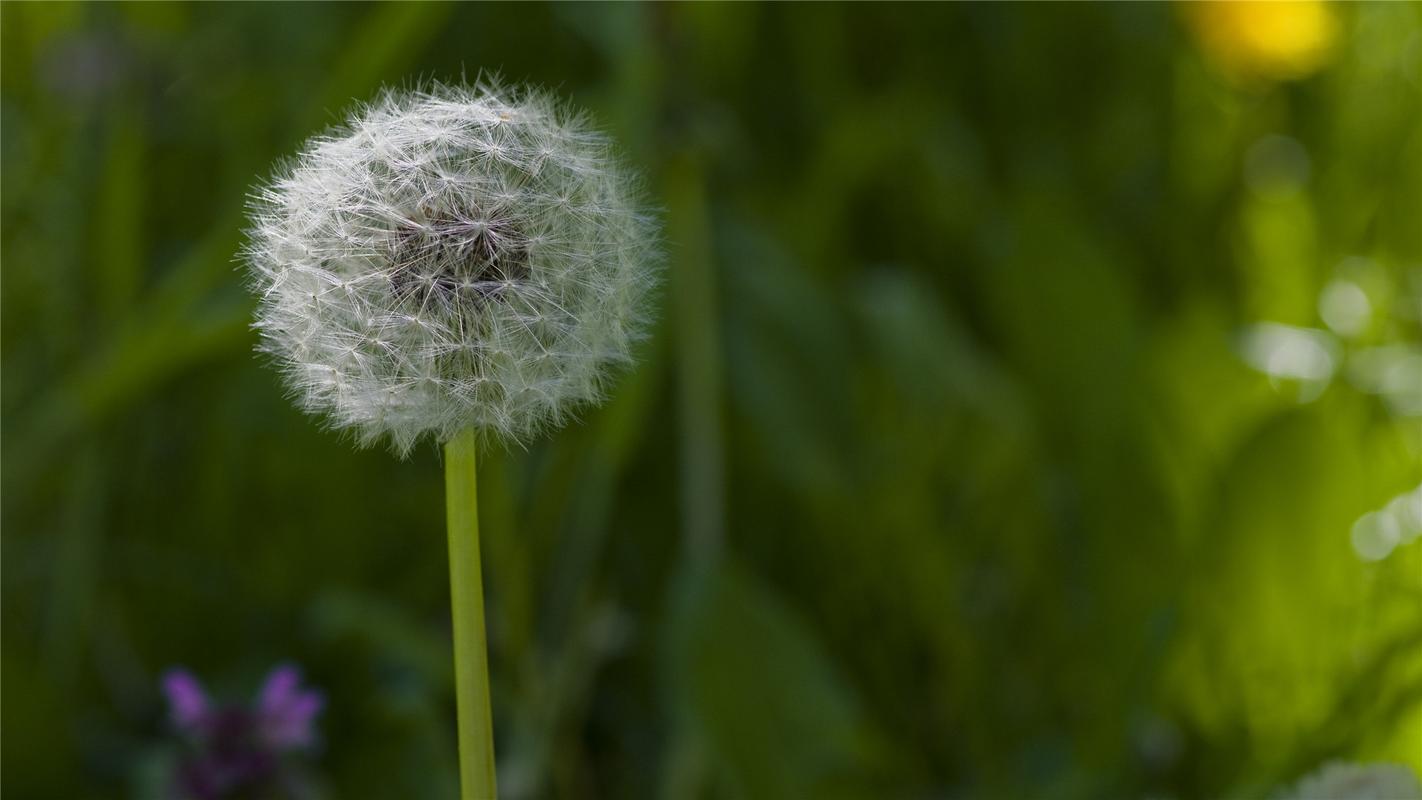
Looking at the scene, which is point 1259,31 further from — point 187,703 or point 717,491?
point 187,703

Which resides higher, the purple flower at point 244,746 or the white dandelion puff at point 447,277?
the white dandelion puff at point 447,277

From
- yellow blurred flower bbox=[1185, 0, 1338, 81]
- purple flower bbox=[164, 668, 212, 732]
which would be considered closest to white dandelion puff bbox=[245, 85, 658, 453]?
purple flower bbox=[164, 668, 212, 732]

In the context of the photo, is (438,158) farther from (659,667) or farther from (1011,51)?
(1011,51)

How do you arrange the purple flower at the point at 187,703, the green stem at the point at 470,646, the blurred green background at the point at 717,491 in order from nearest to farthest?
the green stem at the point at 470,646
the purple flower at the point at 187,703
the blurred green background at the point at 717,491

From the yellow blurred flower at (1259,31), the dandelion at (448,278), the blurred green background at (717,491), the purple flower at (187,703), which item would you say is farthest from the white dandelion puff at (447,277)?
the yellow blurred flower at (1259,31)

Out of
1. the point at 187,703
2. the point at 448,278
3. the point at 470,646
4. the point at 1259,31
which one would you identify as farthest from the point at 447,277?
the point at 1259,31

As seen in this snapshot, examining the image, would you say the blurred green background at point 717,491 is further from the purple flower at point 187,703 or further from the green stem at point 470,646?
the green stem at point 470,646

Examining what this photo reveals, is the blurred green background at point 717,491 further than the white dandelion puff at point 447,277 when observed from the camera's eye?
Yes
